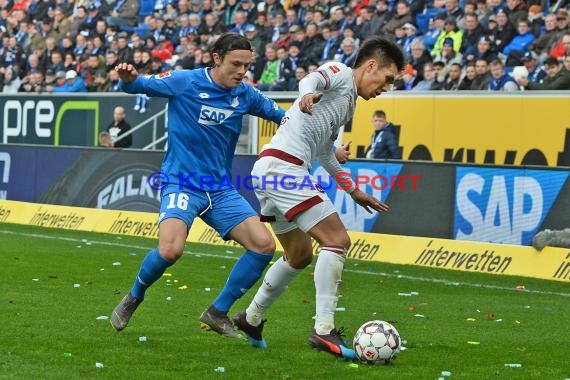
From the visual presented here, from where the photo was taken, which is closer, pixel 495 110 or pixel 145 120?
pixel 495 110

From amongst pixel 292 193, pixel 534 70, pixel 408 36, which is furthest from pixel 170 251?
pixel 408 36

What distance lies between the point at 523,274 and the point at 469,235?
1.33 metres

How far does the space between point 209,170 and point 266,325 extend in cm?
144

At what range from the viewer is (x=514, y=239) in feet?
47.9

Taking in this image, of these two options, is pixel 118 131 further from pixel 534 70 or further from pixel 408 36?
pixel 534 70

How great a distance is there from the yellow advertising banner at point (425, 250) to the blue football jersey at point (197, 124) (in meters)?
6.03

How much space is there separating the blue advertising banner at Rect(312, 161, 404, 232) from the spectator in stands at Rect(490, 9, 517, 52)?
12.0ft

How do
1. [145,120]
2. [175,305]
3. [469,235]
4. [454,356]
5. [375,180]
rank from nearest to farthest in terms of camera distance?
1. [454,356]
2. [175,305]
3. [469,235]
4. [375,180]
5. [145,120]

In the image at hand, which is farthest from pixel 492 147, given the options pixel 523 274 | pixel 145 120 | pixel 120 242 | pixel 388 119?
pixel 145 120

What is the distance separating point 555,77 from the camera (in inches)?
645

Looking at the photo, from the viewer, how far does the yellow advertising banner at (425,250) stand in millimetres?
13773

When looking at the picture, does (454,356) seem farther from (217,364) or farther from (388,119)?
(388,119)

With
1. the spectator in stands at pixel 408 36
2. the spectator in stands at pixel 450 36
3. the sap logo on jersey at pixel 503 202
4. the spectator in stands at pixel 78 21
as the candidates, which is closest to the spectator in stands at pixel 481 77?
the spectator in stands at pixel 450 36

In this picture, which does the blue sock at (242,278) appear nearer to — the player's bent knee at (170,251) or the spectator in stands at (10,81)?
the player's bent knee at (170,251)
